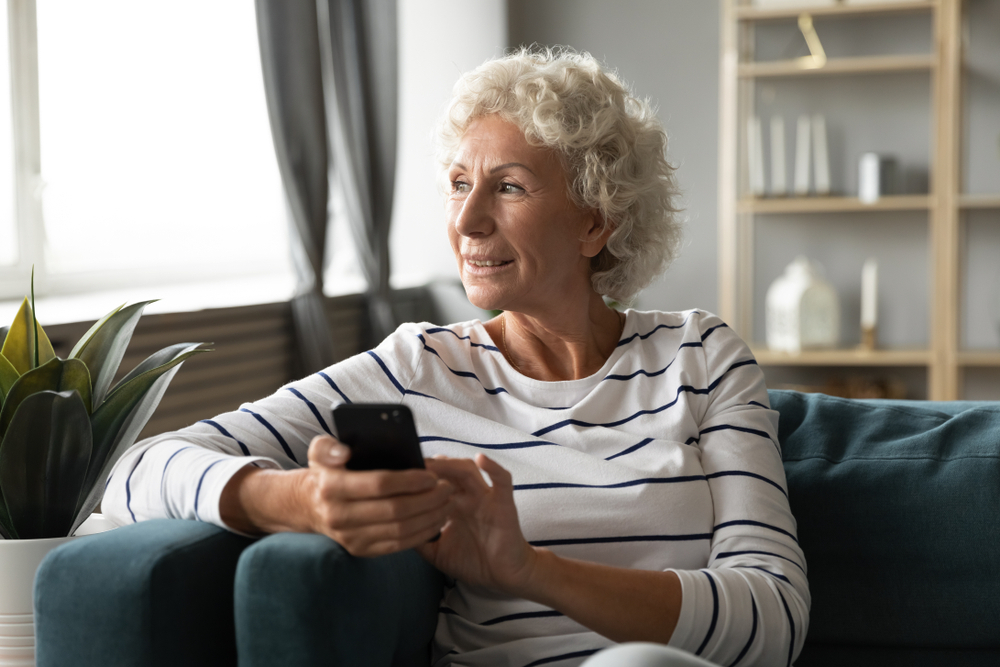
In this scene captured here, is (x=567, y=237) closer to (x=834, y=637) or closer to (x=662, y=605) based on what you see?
(x=662, y=605)

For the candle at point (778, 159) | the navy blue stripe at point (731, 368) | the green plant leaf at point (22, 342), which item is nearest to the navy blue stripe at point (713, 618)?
the navy blue stripe at point (731, 368)

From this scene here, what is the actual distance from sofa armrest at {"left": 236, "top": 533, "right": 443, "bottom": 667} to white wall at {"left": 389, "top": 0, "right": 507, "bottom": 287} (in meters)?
3.61

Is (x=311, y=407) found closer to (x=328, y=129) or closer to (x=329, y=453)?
(x=329, y=453)

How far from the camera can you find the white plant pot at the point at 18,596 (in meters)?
1.14

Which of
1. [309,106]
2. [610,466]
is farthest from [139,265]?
[610,466]

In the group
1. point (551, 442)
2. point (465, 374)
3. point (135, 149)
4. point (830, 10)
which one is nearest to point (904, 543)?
point (551, 442)

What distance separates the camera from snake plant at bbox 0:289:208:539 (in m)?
1.13

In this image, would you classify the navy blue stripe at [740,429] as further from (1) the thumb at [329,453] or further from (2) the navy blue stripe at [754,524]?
(1) the thumb at [329,453]

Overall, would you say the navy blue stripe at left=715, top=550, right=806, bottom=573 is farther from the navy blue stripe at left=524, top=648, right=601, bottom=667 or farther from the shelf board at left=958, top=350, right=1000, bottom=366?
the shelf board at left=958, top=350, right=1000, bottom=366

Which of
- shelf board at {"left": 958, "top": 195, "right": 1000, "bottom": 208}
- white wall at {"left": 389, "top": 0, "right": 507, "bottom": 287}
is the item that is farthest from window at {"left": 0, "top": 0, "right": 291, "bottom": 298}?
shelf board at {"left": 958, "top": 195, "right": 1000, "bottom": 208}

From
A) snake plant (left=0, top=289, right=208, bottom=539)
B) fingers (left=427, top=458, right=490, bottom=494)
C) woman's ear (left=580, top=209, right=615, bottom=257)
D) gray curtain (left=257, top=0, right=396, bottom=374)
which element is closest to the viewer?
fingers (left=427, top=458, right=490, bottom=494)

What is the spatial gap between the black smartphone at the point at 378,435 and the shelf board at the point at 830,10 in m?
3.68

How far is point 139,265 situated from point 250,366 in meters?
0.52

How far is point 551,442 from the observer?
1.30 m
